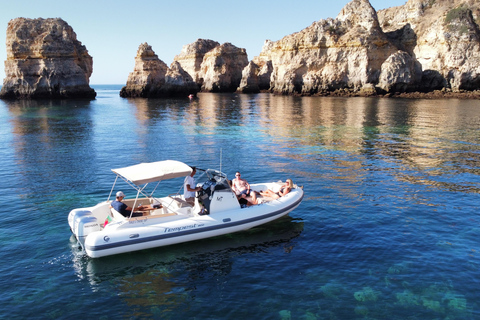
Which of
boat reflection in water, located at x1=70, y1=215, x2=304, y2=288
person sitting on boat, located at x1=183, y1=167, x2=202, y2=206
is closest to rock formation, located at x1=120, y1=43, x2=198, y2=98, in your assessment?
person sitting on boat, located at x1=183, y1=167, x2=202, y2=206

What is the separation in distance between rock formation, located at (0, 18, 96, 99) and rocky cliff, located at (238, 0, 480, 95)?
46678mm

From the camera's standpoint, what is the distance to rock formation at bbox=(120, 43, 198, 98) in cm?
8069

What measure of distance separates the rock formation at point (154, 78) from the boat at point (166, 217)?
7159 centimetres

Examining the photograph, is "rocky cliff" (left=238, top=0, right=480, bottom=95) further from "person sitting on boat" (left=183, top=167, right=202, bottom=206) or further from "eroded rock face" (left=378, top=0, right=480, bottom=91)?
"person sitting on boat" (left=183, top=167, right=202, bottom=206)

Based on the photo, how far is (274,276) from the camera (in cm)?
1117

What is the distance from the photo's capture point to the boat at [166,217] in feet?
39.9

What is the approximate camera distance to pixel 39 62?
242 feet

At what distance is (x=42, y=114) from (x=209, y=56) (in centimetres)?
6537

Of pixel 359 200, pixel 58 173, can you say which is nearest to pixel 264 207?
pixel 359 200

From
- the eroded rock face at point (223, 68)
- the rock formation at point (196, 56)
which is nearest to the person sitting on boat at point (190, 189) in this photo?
the eroded rock face at point (223, 68)

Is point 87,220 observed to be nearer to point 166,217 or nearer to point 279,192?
point 166,217

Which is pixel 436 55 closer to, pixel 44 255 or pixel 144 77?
pixel 144 77

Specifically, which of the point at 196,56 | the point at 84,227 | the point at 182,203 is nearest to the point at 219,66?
the point at 196,56

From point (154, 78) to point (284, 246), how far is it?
7549 centimetres
